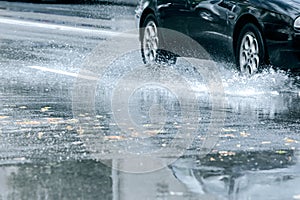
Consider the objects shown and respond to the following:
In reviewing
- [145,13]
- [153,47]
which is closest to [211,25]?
[153,47]

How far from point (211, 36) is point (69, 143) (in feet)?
14.6

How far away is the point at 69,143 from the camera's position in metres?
6.92

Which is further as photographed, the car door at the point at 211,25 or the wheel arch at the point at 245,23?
the car door at the point at 211,25

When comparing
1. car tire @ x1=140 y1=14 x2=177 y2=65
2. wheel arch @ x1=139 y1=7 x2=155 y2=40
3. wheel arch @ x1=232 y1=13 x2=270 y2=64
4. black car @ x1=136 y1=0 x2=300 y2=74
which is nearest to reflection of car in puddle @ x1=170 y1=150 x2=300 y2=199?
black car @ x1=136 y1=0 x2=300 y2=74

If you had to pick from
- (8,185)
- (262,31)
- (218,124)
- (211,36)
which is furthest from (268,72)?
(8,185)

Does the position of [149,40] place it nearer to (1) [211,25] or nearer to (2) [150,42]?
(2) [150,42]

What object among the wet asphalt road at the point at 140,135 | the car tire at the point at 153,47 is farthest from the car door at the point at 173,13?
the wet asphalt road at the point at 140,135

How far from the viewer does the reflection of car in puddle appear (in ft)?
17.8

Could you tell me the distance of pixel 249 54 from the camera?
10398mm

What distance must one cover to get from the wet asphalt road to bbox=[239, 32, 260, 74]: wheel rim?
0.13 metres

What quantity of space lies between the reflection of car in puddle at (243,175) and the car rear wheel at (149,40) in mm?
5751

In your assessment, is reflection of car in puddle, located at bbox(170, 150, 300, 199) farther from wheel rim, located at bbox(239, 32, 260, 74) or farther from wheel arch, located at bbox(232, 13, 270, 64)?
wheel rim, located at bbox(239, 32, 260, 74)

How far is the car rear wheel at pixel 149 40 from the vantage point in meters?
12.3

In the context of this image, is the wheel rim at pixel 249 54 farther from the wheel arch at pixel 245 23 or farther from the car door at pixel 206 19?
the car door at pixel 206 19
